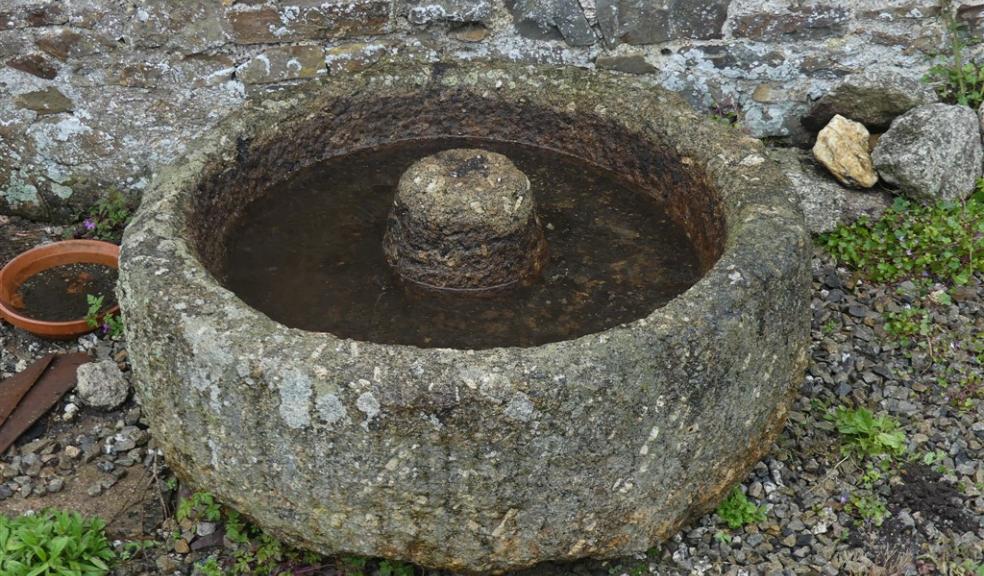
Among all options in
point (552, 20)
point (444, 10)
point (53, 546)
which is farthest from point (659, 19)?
point (53, 546)

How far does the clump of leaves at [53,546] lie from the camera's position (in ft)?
9.31

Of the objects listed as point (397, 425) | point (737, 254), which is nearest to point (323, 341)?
point (397, 425)

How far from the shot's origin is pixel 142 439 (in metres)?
3.44

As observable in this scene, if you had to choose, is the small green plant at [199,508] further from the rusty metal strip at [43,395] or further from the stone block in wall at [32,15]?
the stone block in wall at [32,15]

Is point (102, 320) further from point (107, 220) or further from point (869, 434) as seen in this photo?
point (869, 434)

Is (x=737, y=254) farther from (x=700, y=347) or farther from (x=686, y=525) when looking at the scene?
(x=686, y=525)

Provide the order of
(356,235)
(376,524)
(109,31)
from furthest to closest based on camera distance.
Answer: (109,31) → (356,235) → (376,524)

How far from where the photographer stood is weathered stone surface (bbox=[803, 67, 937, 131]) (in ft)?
13.9

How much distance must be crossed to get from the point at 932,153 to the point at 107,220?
347 centimetres

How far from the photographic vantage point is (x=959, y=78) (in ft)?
13.9

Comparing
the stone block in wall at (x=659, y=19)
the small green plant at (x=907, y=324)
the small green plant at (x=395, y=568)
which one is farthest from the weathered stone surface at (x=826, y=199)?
the small green plant at (x=395, y=568)

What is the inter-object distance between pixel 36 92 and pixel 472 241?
215 cm

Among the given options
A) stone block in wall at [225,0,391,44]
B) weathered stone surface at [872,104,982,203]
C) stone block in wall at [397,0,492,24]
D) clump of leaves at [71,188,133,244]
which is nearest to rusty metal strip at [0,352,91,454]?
clump of leaves at [71,188,133,244]

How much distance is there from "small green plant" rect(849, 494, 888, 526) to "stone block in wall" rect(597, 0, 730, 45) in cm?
198
